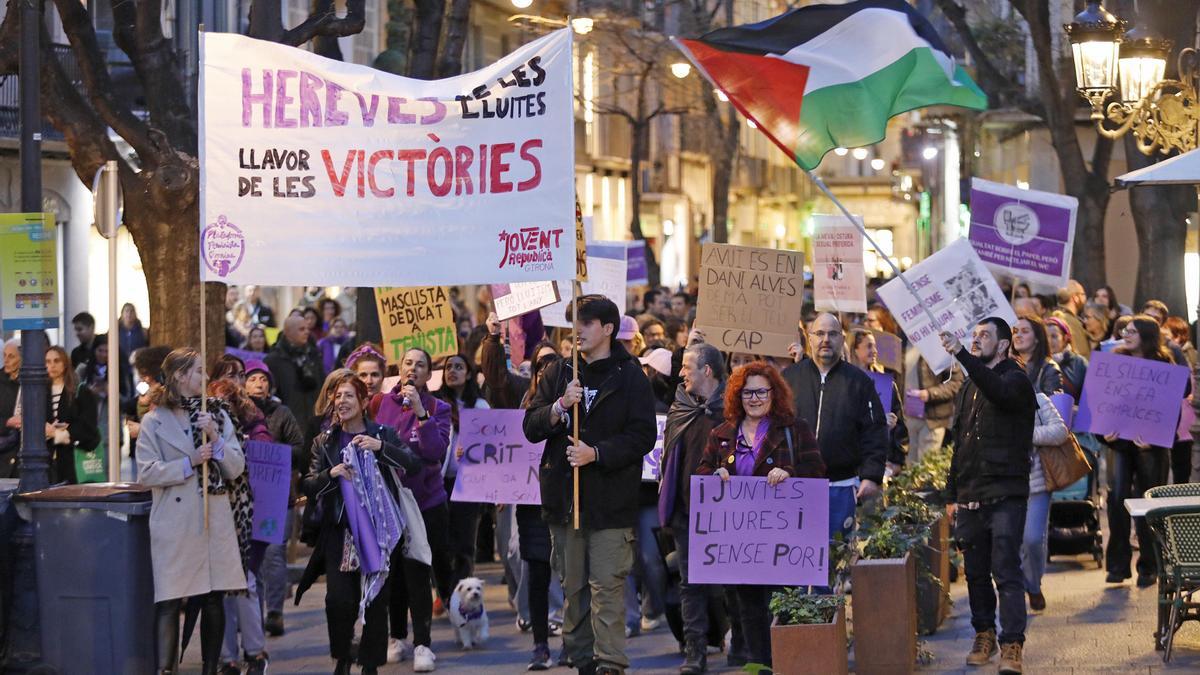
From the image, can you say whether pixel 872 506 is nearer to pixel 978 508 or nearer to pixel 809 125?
pixel 978 508

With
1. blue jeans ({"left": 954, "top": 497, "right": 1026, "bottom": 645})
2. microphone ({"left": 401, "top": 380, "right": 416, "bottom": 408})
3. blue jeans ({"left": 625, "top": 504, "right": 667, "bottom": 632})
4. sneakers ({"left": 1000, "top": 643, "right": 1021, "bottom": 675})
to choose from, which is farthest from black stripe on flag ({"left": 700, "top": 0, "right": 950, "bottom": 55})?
sneakers ({"left": 1000, "top": 643, "right": 1021, "bottom": 675})

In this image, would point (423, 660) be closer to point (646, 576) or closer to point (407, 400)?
point (407, 400)

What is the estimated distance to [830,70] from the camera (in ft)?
37.6

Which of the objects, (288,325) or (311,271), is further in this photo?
(288,325)

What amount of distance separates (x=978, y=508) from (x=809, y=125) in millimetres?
2593

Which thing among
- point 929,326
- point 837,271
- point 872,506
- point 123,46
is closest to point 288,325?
point 123,46

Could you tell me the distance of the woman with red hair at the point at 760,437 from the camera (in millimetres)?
9664

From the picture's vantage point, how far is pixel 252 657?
1024 centimetres

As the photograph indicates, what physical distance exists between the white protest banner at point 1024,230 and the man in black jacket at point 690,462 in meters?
4.51

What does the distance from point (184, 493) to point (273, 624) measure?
269 cm

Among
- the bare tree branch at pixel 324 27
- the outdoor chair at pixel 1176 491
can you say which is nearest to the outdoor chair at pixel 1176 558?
the outdoor chair at pixel 1176 491

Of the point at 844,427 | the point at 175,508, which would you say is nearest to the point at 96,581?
the point at 175,508

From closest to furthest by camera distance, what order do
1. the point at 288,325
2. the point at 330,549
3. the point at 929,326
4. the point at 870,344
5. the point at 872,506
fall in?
1. the point at 330,549
2. the point at 872,506
3. the point at 929,326
4. the point at 870,344
5. the point at 288,325

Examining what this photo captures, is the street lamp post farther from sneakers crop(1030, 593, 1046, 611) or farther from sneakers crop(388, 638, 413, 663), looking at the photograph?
sneakers crop(388, 638, 413, 663)
